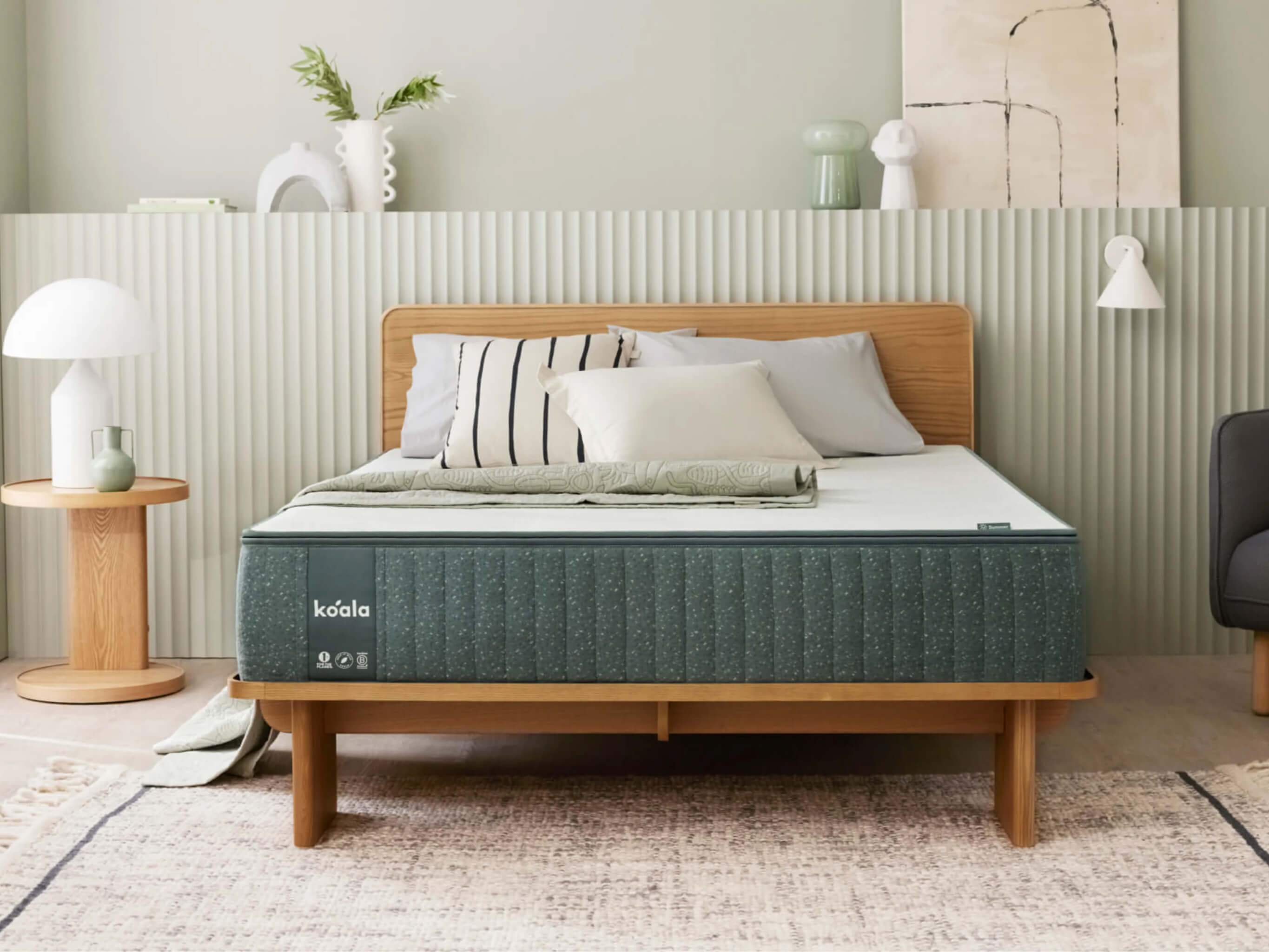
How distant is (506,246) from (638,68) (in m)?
0.70

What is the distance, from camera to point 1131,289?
11.5 ft

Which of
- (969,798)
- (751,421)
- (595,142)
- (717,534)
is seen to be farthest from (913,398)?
(717,534)

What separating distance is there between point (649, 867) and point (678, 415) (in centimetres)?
114

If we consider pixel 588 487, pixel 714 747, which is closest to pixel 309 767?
pixel 588 487

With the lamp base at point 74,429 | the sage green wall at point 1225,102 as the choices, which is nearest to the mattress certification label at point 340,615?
the lamp base at point 74,429

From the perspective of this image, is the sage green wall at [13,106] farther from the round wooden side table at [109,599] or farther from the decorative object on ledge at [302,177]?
the round wooden side table at [109,599]

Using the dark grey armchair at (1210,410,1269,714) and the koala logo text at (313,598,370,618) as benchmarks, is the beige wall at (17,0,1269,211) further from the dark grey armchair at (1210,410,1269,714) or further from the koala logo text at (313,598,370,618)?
the koala logo text at (313,598,370,618)

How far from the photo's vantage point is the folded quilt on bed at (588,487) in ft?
7.93

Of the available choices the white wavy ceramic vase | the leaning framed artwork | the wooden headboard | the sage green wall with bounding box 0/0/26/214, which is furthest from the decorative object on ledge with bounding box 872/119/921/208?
the sage green wall with bounding box 0/0/26/214

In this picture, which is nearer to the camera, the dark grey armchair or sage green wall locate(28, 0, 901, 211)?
the dark grey armchair

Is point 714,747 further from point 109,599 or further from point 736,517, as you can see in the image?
point 109,599

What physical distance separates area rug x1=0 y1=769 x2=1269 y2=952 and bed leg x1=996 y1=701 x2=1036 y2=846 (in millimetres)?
44

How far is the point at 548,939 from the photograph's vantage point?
→ 189 cm

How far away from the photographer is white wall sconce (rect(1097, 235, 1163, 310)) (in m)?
3.49
